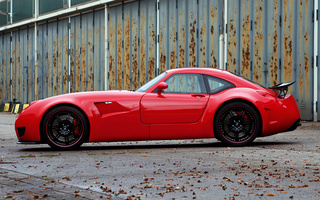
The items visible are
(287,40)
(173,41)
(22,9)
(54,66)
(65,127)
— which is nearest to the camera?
(65,127)

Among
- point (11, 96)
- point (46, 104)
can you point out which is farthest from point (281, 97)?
point (11, 96)

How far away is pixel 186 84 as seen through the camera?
8156 millimetres

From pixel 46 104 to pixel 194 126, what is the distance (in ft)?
6.98

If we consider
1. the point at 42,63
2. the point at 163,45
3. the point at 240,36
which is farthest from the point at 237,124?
the point at 42,63

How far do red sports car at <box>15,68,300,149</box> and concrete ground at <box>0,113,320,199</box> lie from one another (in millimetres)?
244

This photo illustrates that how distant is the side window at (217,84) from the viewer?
8293 millimetres

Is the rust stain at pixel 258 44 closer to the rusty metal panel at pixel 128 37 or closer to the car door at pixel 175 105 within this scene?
the rusty metal panel at pixel 128 37

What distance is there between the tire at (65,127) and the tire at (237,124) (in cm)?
191

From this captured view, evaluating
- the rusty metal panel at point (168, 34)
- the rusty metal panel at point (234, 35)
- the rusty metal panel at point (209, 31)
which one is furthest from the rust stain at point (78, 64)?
the rusty metal panel at point (234, 35)

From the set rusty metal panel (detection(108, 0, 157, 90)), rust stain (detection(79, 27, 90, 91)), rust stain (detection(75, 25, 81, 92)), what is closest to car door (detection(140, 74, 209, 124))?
rusty metal panel (detection(108, 0, 157, 90))

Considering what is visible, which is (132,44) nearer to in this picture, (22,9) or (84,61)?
(84,61)

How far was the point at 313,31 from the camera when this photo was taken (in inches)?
603

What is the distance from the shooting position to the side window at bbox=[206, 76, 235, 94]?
8.29 m

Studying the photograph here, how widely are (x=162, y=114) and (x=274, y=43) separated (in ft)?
30.0
